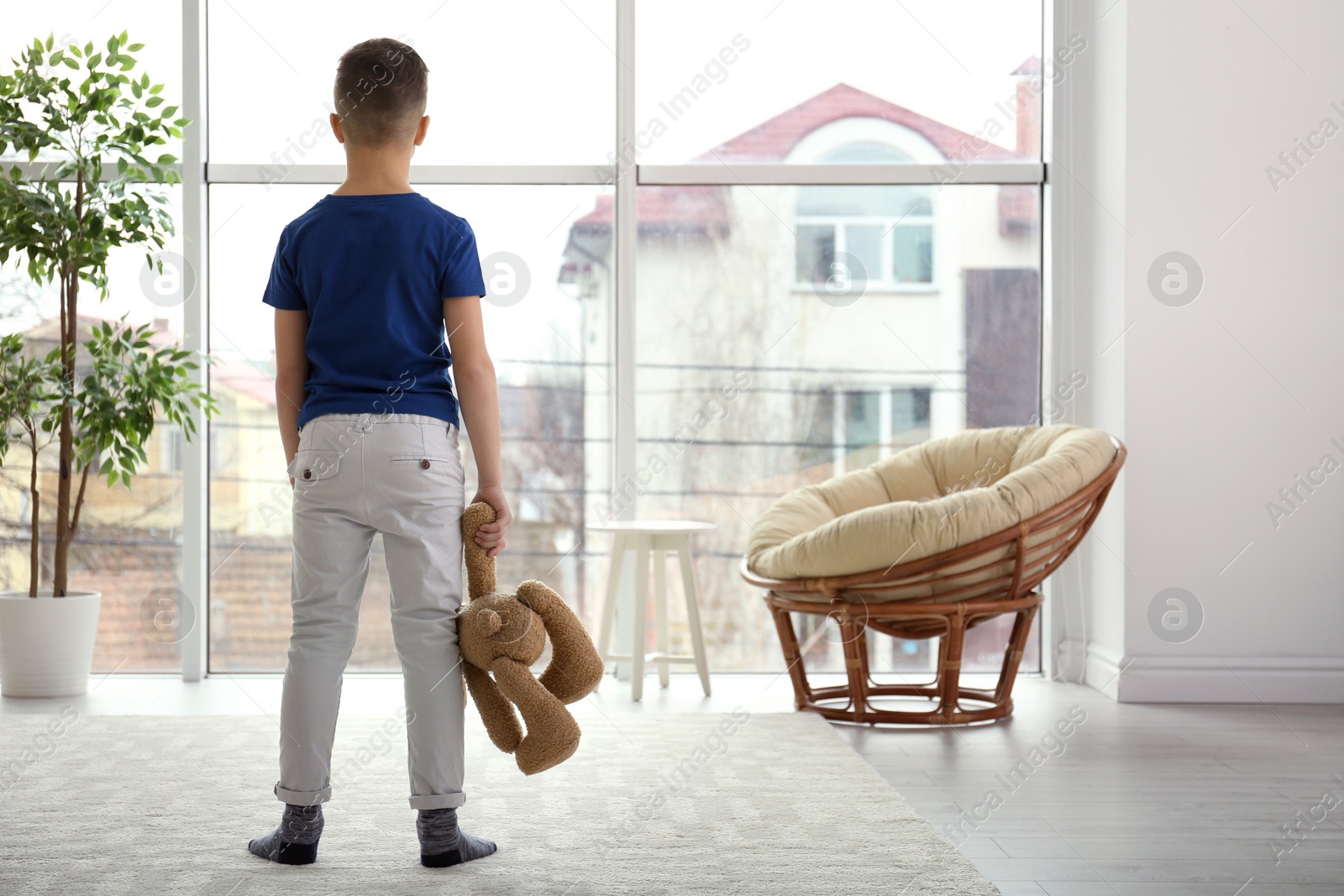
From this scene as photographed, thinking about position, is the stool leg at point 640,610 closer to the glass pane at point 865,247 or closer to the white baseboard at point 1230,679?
the glass pane at point 865,247

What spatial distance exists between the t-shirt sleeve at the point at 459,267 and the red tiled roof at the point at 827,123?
83.2 inches

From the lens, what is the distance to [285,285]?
65.1 inches

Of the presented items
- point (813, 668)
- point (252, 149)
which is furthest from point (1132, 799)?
point (252, 149)

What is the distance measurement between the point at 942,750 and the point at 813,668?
3.85ft

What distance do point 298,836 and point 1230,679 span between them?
2.53 meters

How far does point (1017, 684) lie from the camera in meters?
3.41

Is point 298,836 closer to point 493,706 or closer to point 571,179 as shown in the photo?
point 493,706

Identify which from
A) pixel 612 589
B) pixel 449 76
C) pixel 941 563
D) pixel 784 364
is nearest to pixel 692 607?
pixel 612 589

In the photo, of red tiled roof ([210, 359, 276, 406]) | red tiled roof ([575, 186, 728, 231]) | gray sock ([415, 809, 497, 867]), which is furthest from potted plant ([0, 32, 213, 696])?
gray sock ([415, 809, 497, 867])

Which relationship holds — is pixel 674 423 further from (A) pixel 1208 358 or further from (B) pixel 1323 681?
(B) pixel 1323 681

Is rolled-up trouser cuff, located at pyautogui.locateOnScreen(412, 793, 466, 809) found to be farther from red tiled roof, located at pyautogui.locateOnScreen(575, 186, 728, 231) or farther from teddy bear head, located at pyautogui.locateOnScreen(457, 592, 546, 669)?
red tiled roof, located at pyautogui.locateOnScreen(575, 186, 728, 231)

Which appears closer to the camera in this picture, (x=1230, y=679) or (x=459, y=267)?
(x=459, y=267)

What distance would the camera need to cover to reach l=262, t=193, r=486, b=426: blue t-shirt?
5.24ft

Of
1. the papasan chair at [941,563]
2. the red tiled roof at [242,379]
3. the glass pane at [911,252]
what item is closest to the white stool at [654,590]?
the papasan chair at [941,563]
